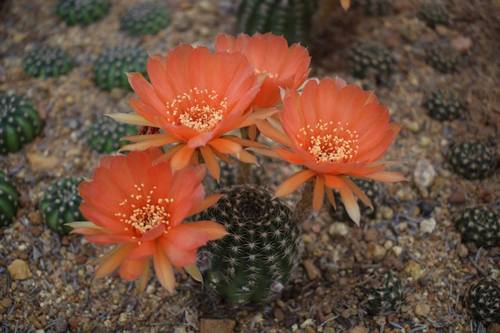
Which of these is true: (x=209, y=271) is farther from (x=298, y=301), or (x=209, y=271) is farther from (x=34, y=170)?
(x=34, y=170)

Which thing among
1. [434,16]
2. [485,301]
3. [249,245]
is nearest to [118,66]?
[249,245]

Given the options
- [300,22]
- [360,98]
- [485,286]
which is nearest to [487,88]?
[300,22]

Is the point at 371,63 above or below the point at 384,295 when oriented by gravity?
above

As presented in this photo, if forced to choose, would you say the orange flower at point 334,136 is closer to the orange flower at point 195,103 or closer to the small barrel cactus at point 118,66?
the orange flower at point 195,103

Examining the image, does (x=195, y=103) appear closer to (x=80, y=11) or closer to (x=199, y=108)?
(x=199, y=108)

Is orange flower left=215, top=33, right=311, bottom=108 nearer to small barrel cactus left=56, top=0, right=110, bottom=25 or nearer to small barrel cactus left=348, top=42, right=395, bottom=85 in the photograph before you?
small barrel cactus left=348, top=42, right=395, bottom=85

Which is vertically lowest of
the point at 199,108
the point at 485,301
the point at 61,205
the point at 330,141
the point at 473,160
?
the point at 485,301
